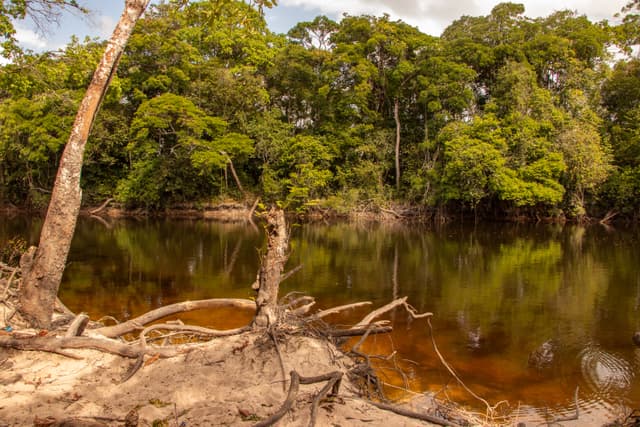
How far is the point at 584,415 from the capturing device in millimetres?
5066

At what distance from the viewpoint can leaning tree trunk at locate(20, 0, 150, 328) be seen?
15.4ft

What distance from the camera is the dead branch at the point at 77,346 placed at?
3.93 meters

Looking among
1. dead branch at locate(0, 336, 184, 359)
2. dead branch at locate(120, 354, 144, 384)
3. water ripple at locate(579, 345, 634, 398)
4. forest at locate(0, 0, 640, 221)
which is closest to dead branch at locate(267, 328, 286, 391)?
dead branch at locate(0, 336, 184, 359)

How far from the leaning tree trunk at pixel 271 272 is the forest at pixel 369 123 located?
23.1 meters

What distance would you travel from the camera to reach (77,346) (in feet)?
13.1

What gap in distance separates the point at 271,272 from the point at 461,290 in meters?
7.90

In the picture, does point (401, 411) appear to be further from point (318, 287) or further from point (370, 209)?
point (370, 209)

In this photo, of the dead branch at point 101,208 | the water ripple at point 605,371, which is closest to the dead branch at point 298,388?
the water ripple at point 605,371

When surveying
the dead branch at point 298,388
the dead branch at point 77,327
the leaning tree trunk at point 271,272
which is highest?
the leaning tree trunk at point 271,272

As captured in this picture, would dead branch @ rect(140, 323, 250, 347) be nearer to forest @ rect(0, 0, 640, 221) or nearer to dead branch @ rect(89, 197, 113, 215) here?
forest @ rect(0, 0, 640, 221)

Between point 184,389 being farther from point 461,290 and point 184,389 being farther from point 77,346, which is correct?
point 461,290

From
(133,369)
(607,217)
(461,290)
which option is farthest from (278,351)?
(607,217)

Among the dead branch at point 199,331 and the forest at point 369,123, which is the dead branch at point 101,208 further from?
the dead branch at point 199,331

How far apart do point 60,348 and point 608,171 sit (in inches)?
1190
